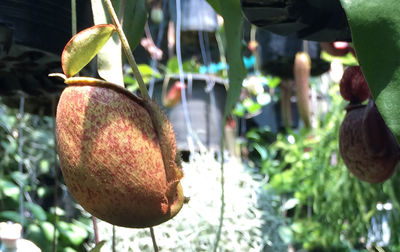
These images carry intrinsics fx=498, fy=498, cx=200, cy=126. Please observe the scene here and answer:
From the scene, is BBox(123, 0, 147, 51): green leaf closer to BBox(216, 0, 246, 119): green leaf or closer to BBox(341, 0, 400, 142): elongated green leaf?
BBox(216, 0, 246, 119): green leaf

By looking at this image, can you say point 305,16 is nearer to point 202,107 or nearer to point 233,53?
point 233,53

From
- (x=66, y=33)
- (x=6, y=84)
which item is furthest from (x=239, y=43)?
(x=6, y=84)

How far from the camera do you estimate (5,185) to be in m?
1.36

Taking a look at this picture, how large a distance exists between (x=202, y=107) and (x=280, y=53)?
0.31 meters

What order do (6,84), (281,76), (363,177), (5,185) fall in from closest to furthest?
(363,177)
(6,84)
(5,185)
(281,76)

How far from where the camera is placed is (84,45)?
0.33 meters

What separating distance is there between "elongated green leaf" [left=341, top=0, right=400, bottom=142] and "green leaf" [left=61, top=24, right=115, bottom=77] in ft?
0.51

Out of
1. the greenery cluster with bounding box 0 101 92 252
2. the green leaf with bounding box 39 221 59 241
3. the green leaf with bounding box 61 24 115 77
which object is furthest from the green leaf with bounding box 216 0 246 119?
the green leaf with bounding box 39 221 59 241

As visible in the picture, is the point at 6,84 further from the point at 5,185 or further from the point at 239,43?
the point at 5,185

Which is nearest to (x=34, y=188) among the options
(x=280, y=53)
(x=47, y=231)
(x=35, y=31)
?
(x=47, y=231)

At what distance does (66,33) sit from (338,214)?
1.10m

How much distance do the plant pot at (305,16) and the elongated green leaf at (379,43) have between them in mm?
190

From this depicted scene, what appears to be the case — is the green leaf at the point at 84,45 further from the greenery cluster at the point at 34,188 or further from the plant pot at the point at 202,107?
the plant pot at the point at 202,107

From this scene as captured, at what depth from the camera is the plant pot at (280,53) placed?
1491mm
